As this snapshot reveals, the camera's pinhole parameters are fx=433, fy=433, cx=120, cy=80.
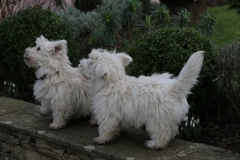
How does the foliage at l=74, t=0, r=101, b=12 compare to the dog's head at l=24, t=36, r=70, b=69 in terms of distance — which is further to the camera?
the foliage at l=74, t=0, r=101, b=12

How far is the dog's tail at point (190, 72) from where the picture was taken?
3.89 m

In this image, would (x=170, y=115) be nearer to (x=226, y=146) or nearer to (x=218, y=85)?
(x=226, y=146)

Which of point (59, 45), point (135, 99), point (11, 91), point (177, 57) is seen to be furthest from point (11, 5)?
point (135, 99)

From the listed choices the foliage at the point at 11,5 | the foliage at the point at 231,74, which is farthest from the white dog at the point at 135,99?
the foliage at the point at 11,5

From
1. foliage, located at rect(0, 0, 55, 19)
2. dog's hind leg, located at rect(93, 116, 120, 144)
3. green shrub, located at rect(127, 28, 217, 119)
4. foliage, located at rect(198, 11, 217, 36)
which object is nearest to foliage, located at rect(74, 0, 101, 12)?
foliage, located at rect(0, 0, 55, 19)

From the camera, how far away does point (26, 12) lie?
6691mm

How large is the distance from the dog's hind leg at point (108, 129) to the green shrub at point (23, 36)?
249cm

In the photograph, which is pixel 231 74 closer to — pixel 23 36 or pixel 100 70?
pixel 100 70

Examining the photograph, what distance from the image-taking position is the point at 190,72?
3.95m

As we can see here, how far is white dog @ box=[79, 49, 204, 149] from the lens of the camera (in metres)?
4.11

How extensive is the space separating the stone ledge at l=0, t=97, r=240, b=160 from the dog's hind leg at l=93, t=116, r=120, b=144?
0.08 meters

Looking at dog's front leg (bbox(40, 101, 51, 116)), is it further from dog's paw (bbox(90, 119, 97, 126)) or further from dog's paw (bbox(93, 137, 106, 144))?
dog's paw (bbox(93, 137, 106, 144))

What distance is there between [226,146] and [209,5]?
→ 12.4 m

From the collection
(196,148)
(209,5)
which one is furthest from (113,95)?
(209,5)
